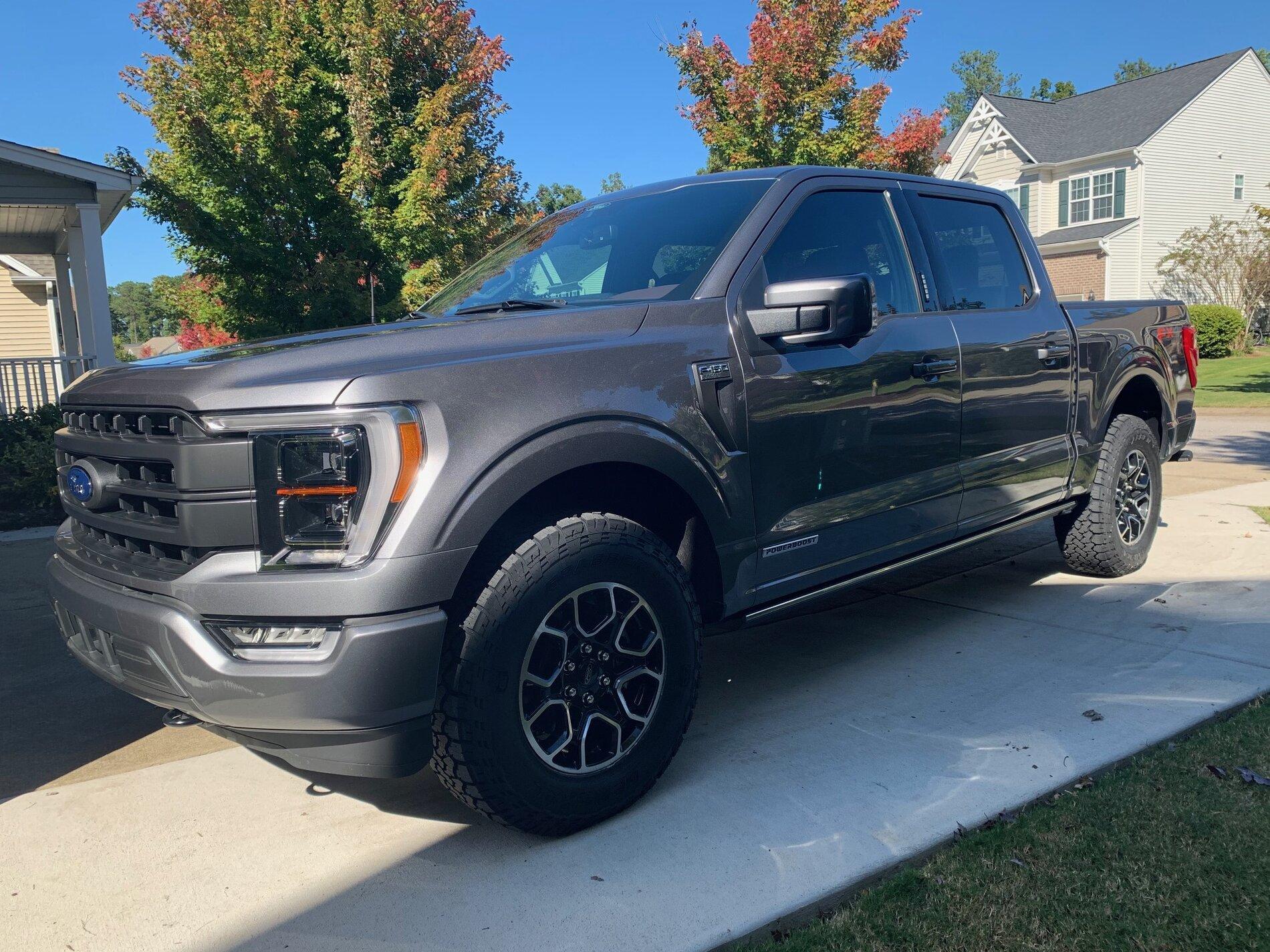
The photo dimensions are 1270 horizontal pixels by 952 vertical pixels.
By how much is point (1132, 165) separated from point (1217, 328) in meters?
5.90

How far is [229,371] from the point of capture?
2.52m

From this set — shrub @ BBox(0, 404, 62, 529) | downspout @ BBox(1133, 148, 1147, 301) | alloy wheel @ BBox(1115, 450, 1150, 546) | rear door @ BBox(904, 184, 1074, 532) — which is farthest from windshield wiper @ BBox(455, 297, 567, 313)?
downspout @ BBox(1133, 148, 1147, 301)

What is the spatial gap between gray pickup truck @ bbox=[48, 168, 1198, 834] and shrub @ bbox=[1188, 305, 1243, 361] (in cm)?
2405

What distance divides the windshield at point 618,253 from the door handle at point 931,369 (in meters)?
0.91

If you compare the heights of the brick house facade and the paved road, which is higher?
the brick house facade

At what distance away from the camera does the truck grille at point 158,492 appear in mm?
2455

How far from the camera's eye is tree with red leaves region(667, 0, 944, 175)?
49.5 feet

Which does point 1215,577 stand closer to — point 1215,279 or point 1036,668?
point 1036,668

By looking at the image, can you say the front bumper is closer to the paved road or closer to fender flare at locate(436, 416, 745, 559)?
fender flare at locate(436, 416, 745, 559)

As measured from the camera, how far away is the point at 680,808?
3029 millimetres

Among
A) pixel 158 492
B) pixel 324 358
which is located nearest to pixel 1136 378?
pixel 324 358

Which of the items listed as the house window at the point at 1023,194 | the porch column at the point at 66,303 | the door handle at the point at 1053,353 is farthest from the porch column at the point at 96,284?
the house window at the point at 1023,194

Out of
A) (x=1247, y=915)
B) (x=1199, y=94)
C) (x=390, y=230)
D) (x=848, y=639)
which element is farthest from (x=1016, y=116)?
(x=1247, y=915)

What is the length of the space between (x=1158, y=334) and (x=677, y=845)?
4397 millimetres
